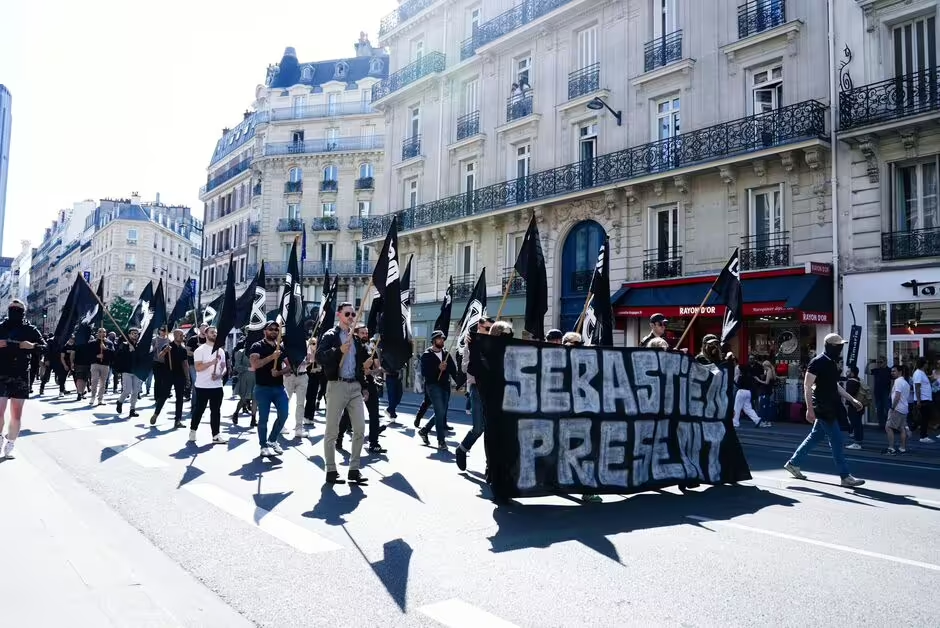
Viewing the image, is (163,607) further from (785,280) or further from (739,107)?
(739,107)

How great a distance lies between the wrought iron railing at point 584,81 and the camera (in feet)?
76.0

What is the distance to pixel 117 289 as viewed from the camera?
79.9 meters

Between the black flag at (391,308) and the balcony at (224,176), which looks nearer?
the black flag at (391,308)

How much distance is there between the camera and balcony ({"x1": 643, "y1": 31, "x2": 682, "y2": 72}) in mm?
20828

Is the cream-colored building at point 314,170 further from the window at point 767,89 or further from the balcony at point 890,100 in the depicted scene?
the balcony at point 890,100

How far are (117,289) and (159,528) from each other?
8304 cm

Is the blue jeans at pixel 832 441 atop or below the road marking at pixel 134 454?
atop

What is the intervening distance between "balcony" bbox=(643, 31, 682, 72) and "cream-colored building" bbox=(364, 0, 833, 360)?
41 millimetres

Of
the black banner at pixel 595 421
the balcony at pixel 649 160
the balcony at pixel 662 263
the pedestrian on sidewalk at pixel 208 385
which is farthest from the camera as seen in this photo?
the balcony at pixel 662 263

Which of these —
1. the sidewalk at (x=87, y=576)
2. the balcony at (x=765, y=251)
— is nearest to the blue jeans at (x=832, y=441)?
the sidewalk at (x=87, y=576)

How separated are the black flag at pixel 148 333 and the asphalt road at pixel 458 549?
5.63 metres

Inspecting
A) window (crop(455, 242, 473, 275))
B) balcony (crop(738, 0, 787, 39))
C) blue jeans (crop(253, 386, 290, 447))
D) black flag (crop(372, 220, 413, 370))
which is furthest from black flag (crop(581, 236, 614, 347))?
window (crop(455, 242, 473, 275))

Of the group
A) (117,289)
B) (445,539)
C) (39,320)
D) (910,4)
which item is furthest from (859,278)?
(39,320)

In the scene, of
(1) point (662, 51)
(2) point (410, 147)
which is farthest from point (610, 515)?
(2) point (410, 147)
